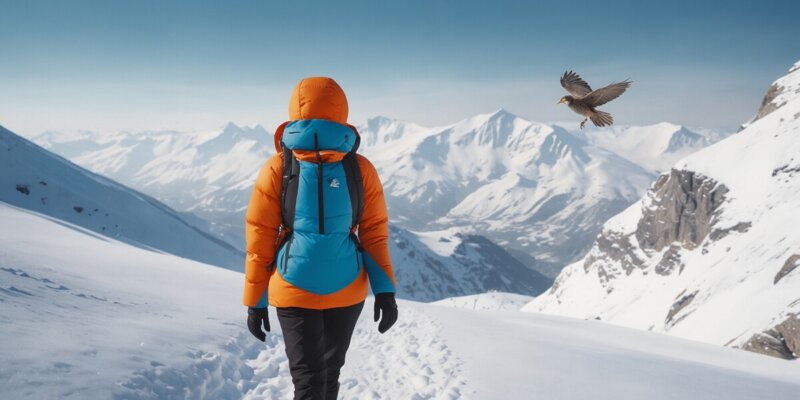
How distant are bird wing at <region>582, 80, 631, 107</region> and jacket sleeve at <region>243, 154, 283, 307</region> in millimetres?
6324

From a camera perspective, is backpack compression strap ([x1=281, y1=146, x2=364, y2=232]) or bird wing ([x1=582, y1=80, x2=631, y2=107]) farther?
bird wing ([x1=582, y1=80, x2=631, y2=107])

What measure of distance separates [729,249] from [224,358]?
16521cm

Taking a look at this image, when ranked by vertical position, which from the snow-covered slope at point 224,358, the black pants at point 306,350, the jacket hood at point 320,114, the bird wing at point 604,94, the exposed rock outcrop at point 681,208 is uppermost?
the bird wing at point 604,94

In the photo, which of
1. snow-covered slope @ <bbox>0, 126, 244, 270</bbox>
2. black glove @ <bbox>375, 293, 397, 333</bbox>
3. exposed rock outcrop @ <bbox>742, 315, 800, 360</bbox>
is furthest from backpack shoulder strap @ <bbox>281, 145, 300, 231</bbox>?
snow-covered slope @ <bbox>0, 126, 244, 270</bbox>

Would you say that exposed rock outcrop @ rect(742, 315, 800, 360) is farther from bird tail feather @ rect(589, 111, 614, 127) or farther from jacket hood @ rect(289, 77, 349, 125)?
jacket hood @ rect(289, 77, 349, 125)

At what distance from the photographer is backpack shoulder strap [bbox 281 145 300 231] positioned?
4383mm

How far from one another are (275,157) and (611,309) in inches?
7559

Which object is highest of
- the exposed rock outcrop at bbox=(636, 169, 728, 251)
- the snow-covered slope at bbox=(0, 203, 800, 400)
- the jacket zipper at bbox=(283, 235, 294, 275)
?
the jacket zipper at bbox=(283, 235, 294, 275)

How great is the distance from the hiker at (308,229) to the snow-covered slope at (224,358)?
2.35 meters

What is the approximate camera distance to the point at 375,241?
4.94 meters

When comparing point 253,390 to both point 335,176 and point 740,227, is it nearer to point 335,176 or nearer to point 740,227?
point 335,176

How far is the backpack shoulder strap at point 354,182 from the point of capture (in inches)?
179

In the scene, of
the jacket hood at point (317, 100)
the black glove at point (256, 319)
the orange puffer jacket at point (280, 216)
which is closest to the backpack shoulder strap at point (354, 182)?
the orange puffer jacket at point (280, 216)

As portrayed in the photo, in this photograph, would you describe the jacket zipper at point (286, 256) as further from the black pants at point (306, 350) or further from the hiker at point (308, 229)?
the black pants at point (306, 350)
